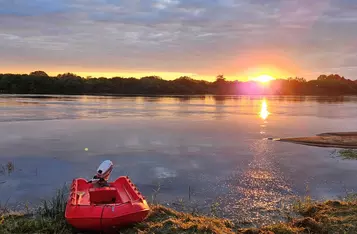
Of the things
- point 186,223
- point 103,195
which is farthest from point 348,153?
point 103,195

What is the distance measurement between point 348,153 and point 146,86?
3514 inches

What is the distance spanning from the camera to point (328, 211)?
21.2 feet

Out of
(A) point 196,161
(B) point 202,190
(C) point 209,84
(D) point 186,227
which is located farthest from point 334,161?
(C) point 209,84

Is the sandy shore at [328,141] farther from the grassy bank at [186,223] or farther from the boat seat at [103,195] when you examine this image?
the boat seat at [103,195]

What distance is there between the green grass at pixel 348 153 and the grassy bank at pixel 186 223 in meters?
7.29

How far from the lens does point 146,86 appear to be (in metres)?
101

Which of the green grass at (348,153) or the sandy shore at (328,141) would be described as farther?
the sandy shore at (328,141)

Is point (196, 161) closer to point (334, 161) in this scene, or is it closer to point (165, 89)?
point (334, 161)

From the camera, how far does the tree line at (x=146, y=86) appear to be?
86.4 m

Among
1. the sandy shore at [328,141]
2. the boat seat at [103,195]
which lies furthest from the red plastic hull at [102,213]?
the sandy shore at [328,141]

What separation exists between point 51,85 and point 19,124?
240 ft

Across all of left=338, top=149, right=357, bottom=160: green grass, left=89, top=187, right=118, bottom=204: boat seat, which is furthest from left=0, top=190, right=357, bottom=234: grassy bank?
left=338, top=149, right=357, bottom=160: green grass

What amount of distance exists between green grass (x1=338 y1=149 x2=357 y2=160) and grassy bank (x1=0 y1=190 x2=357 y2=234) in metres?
7.29

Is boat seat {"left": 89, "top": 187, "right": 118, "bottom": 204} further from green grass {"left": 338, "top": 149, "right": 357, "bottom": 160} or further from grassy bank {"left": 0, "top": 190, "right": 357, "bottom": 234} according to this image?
green grass {"left": 338, "top": 149, "right": 357, "bottom": 160}
